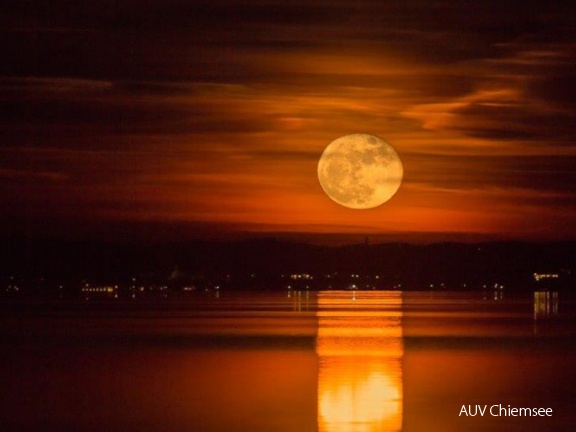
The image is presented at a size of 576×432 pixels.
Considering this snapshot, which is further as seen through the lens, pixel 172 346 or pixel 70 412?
pixel 172 346

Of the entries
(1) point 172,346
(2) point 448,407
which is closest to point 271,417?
(2) point 448,407

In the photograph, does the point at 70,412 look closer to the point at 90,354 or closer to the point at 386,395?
the point at 386,395

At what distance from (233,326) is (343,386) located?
32711 millimetres

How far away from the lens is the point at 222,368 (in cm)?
3042

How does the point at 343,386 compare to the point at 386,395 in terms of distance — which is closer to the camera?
the point at 386,395

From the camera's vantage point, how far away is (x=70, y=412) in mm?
21016

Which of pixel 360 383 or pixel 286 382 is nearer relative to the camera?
pixel 360 383

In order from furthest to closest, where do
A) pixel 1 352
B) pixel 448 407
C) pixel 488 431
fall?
pixel 1 352 < pixel 448 407 < pixel 488 431

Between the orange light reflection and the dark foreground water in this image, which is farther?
the dark foreground water

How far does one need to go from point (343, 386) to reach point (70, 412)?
6.63 m

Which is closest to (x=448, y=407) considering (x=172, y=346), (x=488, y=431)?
(x=488, y=431)

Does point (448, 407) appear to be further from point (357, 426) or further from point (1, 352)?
point (1, 352)

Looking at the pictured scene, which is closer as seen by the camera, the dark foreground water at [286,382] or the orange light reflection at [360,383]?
the orange light reflection at [360,383]

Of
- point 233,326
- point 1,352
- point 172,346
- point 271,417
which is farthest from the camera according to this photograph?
point 233,326
